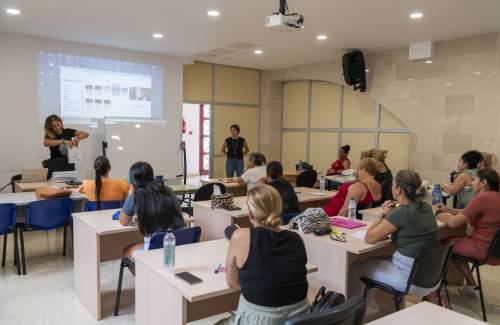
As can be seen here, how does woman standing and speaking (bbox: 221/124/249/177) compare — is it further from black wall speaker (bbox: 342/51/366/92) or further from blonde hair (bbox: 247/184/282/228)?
blonde hair (bbox: 247/184/282/228)

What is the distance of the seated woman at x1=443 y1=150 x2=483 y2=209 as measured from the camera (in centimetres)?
511

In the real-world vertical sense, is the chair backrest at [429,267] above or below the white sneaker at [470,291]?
above

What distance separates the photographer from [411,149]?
7594 mm

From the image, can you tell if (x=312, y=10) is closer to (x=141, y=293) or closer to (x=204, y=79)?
(x=141, y=293)

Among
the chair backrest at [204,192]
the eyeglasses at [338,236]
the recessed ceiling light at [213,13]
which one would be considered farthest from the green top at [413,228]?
the recessed ceiling light at [213,13]

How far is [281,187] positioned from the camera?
4.23 meters

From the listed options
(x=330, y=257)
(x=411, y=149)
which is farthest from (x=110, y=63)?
(x=330, y=257)

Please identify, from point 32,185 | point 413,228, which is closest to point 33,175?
point 32,185

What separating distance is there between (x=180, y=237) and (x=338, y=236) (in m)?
1.17

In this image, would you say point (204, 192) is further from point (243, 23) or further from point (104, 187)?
point (243, 23)

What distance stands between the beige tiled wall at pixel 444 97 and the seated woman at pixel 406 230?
4.40m

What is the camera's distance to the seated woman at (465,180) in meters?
5.11

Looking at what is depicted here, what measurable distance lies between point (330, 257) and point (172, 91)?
630 cm

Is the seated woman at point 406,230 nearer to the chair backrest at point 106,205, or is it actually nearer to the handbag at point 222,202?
the handbag at point 222,202
